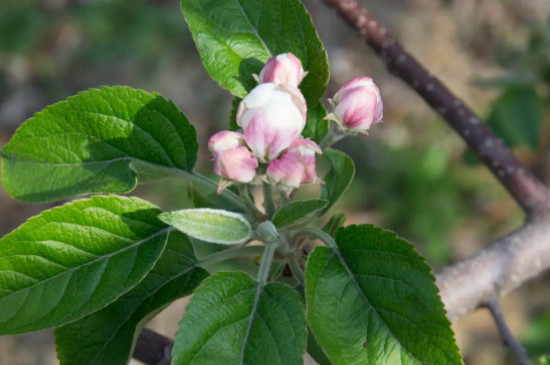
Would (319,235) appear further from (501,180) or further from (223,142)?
→ (501,180)

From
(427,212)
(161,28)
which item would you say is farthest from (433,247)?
(161,28)

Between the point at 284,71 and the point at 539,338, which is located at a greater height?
the point at 539,338

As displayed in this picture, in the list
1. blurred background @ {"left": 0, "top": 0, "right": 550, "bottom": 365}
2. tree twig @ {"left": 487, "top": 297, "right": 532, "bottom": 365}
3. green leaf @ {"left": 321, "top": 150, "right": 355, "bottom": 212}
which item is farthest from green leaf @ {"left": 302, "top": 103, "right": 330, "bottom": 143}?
blurred background @ {"left": 0, "top": 0, "right": 550, "bottom": 365}

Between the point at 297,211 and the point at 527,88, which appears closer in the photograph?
the point at 297,211

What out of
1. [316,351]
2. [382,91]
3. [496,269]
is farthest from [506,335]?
[382,91]

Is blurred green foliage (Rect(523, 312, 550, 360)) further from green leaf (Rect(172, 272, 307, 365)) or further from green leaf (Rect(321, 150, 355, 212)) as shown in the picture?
green leaf (Rect(172, 272, 307, 365))

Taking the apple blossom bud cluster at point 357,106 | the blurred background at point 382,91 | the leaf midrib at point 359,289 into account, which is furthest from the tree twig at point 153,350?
the blurred background at point 382,91
